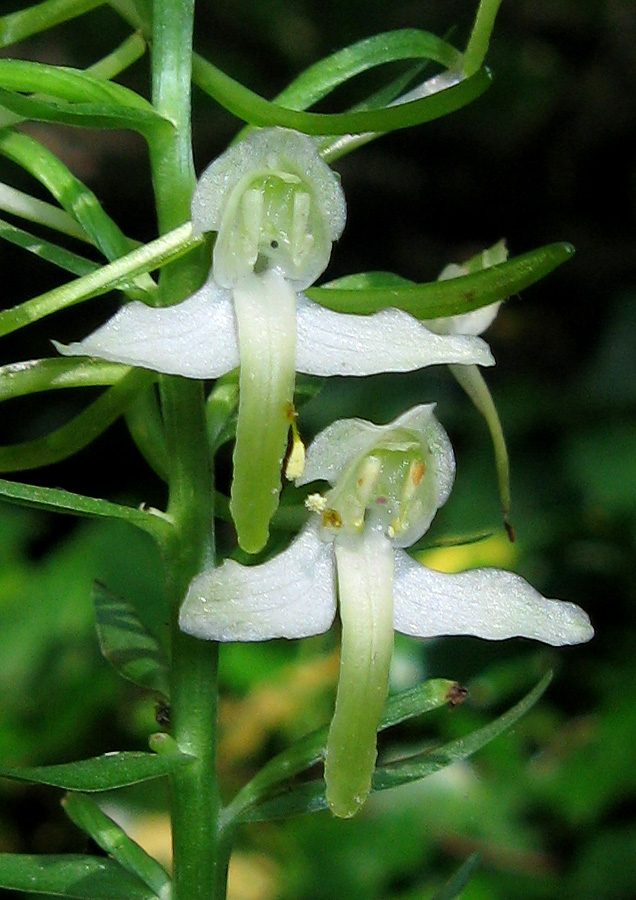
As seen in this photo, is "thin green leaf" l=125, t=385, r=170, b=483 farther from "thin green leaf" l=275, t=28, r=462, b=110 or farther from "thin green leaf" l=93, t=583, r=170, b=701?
"thin green leaf" l=275, t=28, r=462, b=110

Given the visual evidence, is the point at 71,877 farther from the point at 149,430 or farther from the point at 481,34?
the point at 481,34

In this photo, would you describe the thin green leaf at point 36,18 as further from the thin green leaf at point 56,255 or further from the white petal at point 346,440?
the white petal at point 346,440

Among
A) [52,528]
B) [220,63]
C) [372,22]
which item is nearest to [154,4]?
[52,528]

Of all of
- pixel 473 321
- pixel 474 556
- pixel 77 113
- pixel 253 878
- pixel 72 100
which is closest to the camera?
pixel 77 113

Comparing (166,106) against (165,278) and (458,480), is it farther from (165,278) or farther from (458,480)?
(458,480)

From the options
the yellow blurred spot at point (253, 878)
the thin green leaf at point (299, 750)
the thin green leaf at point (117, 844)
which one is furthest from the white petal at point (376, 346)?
the yellow blurred spot at point (253, 878)

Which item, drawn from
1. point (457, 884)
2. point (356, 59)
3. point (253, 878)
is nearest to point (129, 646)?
point (457, 884)

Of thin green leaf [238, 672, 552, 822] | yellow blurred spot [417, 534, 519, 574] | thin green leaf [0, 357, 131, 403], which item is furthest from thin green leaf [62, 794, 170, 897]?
yellow blurred spot [417, 534, 519, 574]
